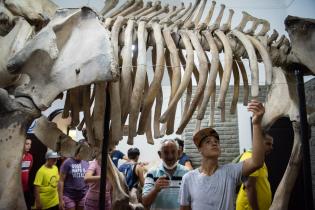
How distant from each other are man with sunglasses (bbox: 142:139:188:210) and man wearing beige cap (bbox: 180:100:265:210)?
0.22 m

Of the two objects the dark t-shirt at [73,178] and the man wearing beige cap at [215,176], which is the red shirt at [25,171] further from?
the man wearing beige cap at [215,176]

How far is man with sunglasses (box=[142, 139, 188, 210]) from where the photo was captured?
2.27 metres

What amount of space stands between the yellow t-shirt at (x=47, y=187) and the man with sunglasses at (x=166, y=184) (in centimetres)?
202

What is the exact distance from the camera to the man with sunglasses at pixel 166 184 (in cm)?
227

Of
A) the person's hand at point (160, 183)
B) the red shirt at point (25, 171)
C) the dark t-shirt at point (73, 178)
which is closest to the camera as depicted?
the person's hand at point (160, 183)

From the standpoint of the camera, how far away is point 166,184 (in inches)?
86.3

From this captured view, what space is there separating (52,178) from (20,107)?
2.64 meters

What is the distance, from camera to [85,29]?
72.6 inches

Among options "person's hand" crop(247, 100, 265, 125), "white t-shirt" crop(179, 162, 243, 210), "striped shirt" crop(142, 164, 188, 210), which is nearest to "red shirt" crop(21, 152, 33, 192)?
"striped shirt" crop(142, 164, 188, 210)

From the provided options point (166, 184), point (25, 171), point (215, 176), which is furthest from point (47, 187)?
point (215, 176)

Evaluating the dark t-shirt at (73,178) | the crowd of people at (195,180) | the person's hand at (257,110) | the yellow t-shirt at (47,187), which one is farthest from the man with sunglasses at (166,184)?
the yellow t-shirt at (47,187)

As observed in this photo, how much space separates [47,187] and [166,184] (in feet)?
7.69

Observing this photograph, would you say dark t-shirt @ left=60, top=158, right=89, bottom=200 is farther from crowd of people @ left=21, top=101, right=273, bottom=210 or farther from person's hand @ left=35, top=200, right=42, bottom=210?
person's hand @ left=35, top=200, right=42, bottom=210

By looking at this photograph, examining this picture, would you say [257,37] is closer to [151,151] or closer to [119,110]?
[119,110]
